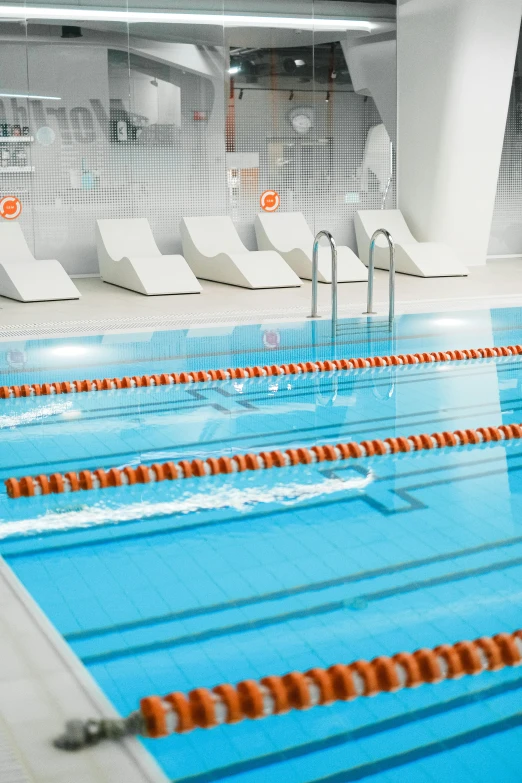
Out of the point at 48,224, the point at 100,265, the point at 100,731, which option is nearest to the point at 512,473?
the point at 100,731

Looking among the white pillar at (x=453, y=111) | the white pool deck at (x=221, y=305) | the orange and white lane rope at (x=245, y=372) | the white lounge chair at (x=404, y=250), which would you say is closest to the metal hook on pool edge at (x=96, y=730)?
the orange and white lane rope at (x=245, y=372)

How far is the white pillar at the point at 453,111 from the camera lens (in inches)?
512

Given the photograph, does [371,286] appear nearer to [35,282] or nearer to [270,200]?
[35,282]

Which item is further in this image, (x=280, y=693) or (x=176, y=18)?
(x=176, y=18)

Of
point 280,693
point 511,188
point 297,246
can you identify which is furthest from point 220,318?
point 511,188

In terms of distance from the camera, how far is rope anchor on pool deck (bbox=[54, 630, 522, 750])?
269 cm

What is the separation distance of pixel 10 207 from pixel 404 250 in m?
5.19

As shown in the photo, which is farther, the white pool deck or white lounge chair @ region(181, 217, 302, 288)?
white lounge chair @ region(181, 217, 302, 288)

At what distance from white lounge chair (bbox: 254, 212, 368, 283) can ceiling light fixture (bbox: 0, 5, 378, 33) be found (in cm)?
264

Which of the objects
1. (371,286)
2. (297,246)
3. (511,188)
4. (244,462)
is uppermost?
(511,188)

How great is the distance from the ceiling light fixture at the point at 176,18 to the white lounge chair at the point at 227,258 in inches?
106

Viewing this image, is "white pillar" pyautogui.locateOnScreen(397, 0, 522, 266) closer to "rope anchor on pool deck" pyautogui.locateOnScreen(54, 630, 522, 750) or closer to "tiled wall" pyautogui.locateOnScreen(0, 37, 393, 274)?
"tiled wall" pyautogui.locateOnScreen(0, 37, 393, 274)

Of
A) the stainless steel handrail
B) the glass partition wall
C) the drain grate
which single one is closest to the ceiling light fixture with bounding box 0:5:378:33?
the glass partition wall

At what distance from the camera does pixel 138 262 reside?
1177cm
